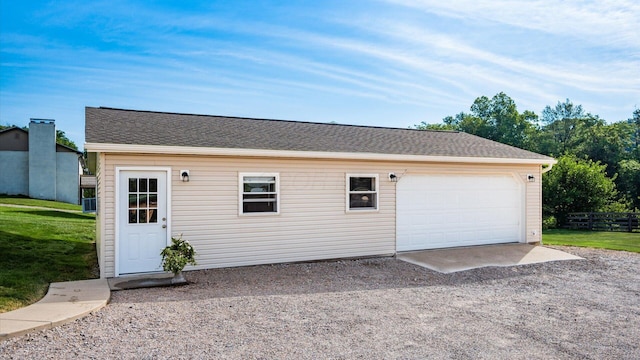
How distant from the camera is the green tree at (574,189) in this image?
757 inches

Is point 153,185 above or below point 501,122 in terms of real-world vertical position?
below

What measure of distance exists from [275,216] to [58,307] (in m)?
4.20

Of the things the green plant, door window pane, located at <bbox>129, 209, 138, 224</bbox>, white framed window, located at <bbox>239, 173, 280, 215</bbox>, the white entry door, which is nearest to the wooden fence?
white framed window, located at <bbox>239, 173, 280, 215</bbox>

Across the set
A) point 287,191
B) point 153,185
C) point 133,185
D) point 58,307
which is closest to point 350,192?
point 287,191

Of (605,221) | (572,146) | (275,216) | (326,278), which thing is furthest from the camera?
(572,146)

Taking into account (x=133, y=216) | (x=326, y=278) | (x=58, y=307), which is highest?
(x=133, y=216)

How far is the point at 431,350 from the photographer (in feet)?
13.5

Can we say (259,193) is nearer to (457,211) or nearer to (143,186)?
(143,186)

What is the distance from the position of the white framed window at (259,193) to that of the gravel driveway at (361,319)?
4.33ft

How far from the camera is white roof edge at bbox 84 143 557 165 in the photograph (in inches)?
275

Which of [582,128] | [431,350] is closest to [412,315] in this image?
[431,350]

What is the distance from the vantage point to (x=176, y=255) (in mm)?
6828

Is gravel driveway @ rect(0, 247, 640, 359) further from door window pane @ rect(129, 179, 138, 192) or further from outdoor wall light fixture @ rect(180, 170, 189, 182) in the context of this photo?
door window pane @ rect(129, 179, 138, 192)

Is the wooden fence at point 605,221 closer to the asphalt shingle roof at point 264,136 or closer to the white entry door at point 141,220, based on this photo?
the asphalt shingle roof at point 264,136
